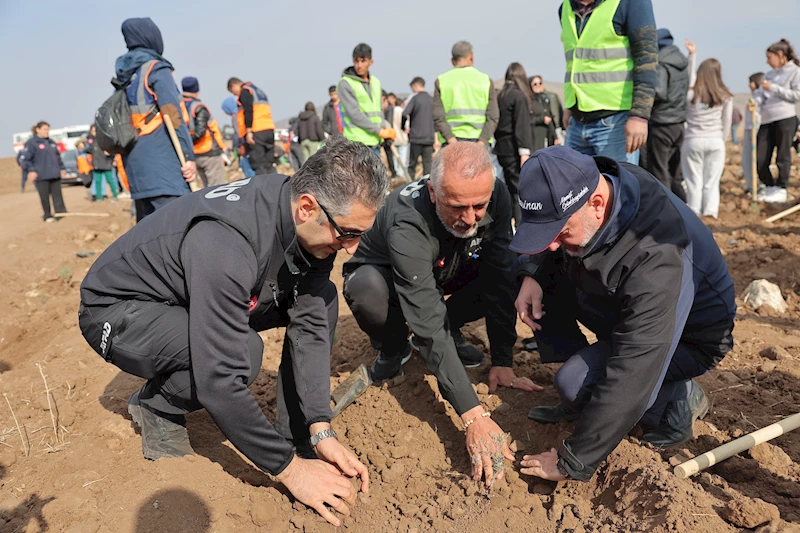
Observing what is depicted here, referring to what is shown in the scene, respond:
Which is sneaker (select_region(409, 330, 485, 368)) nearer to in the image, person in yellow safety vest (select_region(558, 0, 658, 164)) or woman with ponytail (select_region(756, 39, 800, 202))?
person in yellow safety vest (select_region(558, 0, 658, 164))

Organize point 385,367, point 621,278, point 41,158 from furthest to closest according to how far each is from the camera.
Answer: point 41,158 → point 385,367 → point 621,278

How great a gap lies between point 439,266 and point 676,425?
1281mm

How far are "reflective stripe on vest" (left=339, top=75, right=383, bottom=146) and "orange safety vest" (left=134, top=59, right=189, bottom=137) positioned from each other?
237cm

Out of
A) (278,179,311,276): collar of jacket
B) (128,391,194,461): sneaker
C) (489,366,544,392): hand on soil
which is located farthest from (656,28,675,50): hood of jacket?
(128,391,194,461): sneaker

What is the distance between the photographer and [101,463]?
2672mm

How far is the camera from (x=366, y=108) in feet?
20.4

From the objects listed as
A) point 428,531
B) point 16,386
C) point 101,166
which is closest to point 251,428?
point 428,531

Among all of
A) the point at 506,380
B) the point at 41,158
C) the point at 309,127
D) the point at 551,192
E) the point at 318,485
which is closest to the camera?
the point at 551,192

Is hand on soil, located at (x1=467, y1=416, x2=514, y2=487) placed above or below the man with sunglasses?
below

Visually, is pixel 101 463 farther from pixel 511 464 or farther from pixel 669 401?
pixel 669 401

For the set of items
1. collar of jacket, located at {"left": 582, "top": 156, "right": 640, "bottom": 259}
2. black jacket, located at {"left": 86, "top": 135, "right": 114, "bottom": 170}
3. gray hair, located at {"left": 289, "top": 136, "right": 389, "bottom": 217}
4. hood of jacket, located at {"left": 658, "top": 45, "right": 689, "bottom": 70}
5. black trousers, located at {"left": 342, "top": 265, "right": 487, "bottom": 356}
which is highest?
hood of jacket, located at {"left": 658, "top": 45, "right": 689, "bottom": 70}

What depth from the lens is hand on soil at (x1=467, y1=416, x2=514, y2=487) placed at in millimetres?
2443

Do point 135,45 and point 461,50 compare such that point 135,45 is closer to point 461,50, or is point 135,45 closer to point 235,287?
point 235,287

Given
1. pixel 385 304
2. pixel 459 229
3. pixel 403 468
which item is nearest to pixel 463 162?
pixel 459 229
